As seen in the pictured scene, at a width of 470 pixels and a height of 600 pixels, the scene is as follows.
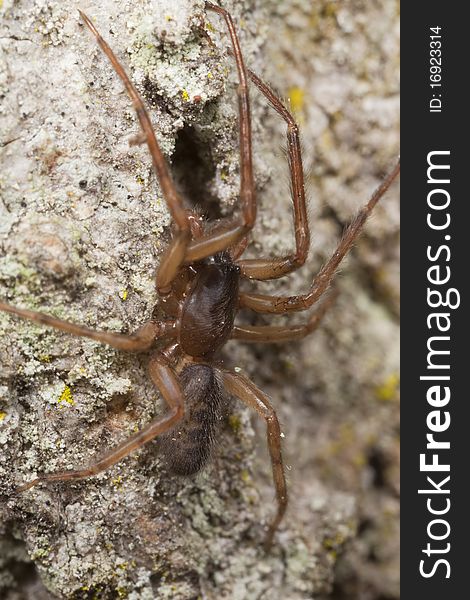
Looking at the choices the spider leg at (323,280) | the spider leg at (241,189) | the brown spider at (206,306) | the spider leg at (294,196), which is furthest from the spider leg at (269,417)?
the spider leg at (241,189)

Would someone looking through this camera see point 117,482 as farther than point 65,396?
Yes

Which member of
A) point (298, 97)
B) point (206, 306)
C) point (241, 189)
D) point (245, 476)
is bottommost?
point (245, 476)

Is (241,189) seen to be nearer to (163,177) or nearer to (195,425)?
(163,177)

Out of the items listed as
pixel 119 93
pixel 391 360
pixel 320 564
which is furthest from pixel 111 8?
pixel 320 564

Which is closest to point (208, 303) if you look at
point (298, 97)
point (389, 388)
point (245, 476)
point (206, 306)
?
point (206, 306)

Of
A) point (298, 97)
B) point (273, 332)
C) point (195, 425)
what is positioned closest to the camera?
point (195, 425)
